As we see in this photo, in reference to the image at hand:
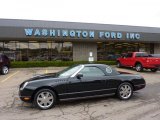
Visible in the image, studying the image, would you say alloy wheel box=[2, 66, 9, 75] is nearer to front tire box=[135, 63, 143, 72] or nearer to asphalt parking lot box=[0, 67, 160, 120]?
asphalt parking lot box=[0, 67, 160, 120]

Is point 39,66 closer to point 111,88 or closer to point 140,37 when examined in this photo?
point 140,37

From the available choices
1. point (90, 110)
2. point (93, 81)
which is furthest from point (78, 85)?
point (90, 110)

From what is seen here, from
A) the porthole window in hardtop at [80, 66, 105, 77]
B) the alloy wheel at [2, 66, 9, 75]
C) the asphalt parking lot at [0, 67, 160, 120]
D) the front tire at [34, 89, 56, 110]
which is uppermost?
the porthole window in hardtop at [80, 66, 105, 77]

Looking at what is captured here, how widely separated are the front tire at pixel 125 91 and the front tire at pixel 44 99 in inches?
98.7

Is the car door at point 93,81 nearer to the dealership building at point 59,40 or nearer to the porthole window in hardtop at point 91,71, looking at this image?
the porthole window in hardtop at point 91,71

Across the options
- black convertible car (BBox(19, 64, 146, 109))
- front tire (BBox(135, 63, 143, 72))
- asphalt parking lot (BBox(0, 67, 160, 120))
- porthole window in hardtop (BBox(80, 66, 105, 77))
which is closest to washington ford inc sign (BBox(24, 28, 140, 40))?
front tire (BBox(135, 63, 143, 72))

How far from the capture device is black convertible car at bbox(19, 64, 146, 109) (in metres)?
7.04

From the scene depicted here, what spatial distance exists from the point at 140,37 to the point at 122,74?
1765 cm

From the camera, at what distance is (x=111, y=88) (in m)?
8.03

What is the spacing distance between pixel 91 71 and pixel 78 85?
810 mm

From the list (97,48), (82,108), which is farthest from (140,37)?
(82,108)

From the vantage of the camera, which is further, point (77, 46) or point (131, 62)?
point (77, 46)

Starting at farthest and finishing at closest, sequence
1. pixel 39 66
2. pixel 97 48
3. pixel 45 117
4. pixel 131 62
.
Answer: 1. pixel 97 48
2. pixel 39 66
3. pixel 131 62
4. pixel 45 117

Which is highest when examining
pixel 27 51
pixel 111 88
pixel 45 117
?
pixel 27 51
